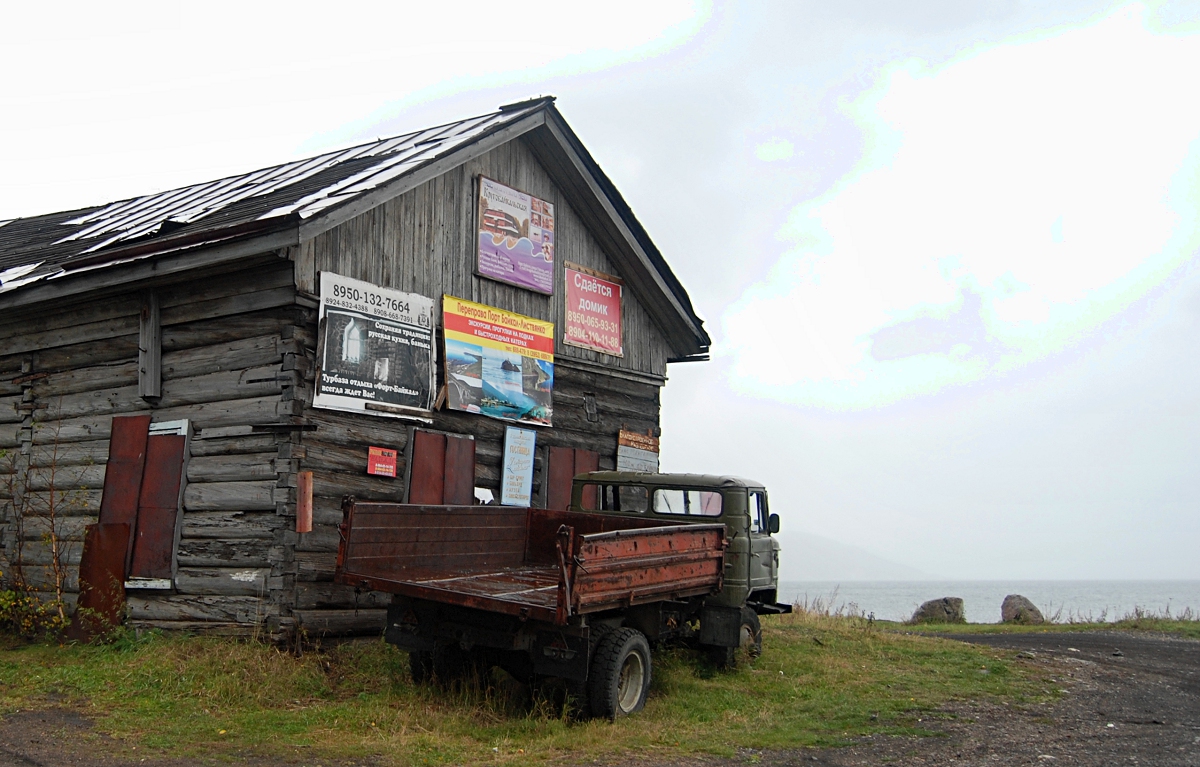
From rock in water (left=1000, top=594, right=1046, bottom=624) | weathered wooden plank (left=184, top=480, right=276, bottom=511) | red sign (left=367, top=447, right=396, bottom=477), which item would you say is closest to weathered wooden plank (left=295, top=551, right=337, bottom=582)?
weathered wooden plank (left=184, top=480, right=276, bottom=511)

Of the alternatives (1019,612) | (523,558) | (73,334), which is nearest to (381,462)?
(523,558)

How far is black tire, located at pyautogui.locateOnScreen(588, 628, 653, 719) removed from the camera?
8.13 meters

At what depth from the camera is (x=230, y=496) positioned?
10773 mm

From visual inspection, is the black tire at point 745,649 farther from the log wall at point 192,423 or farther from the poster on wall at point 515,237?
the poster on wall at point 515,237

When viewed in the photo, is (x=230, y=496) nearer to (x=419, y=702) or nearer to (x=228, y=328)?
(x=228, y=328)

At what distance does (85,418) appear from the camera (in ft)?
40.2

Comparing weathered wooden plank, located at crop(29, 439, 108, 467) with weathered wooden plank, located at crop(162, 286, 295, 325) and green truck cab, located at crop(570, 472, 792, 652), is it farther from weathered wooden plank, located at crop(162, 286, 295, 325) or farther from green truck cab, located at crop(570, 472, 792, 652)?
green truck cab, located at crop(570, 472, 792, 652)

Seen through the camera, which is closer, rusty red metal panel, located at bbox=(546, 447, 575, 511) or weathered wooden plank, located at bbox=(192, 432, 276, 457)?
weathered wooden plank, located at bbox=(192, 432, 276, 457)

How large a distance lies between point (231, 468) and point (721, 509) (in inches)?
215

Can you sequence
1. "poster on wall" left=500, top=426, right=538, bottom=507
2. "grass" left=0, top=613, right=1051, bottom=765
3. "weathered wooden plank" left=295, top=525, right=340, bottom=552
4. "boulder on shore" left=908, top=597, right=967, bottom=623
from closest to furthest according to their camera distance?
"grass" left=0, top=613, right=1051, bottom=765 → "weathered wooden plank" left=295, top=525, right=340, bottom=552 → "poster on wall" left=500, top=426, right=538, bottom=507 → "boulder on shore" left=908, top=597, right=967, bottom=623

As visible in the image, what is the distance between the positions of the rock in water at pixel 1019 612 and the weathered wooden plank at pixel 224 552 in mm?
16816

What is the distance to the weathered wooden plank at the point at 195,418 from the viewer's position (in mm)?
10680

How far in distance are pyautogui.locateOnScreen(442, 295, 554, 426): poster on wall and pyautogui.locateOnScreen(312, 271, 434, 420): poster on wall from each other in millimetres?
399

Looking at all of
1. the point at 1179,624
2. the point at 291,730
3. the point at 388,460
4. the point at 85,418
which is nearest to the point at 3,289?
the point at 85,418
